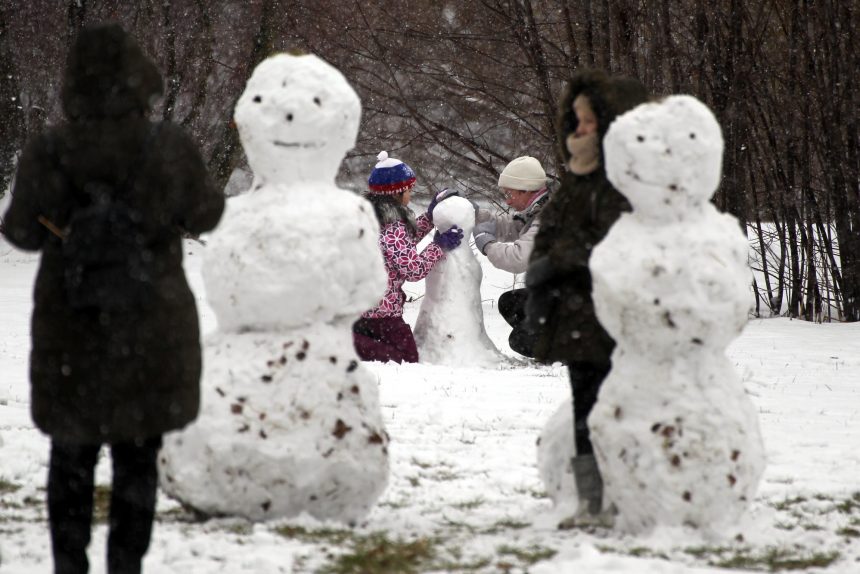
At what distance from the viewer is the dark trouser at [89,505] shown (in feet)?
10.6

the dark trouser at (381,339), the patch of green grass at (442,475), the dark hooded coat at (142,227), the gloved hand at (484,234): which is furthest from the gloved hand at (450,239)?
the dark hooded coat at (142,227)

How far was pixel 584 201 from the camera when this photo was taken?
14.3 feet

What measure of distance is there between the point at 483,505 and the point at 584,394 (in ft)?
2.55

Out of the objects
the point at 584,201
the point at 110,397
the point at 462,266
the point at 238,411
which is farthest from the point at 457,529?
the point at 462,266

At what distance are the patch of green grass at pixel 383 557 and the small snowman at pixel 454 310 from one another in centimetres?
452

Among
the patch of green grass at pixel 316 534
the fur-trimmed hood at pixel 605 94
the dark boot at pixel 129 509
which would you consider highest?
the fur-trimmed hood at pixel 605 94

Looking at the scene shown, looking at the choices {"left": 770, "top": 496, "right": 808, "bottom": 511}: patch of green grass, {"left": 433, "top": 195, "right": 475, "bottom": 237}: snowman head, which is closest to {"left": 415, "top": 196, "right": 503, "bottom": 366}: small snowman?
{"left": 433, "top": 195, "right": 475, "bottom": 237}: snowman head

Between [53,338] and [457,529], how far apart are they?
5.89ft

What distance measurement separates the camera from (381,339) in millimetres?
8258

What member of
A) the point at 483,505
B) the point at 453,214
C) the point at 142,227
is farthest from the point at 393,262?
the point at 142,227

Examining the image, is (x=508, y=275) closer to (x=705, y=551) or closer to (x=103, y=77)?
(x=705, y=551)

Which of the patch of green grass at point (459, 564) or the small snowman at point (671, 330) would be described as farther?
the small snowman at point (671, 330)

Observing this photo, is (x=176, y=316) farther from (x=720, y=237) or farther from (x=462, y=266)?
(x=462, y=266)

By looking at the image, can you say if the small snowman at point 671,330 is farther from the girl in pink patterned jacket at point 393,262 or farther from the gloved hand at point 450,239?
the gloved hand at point 450,239
